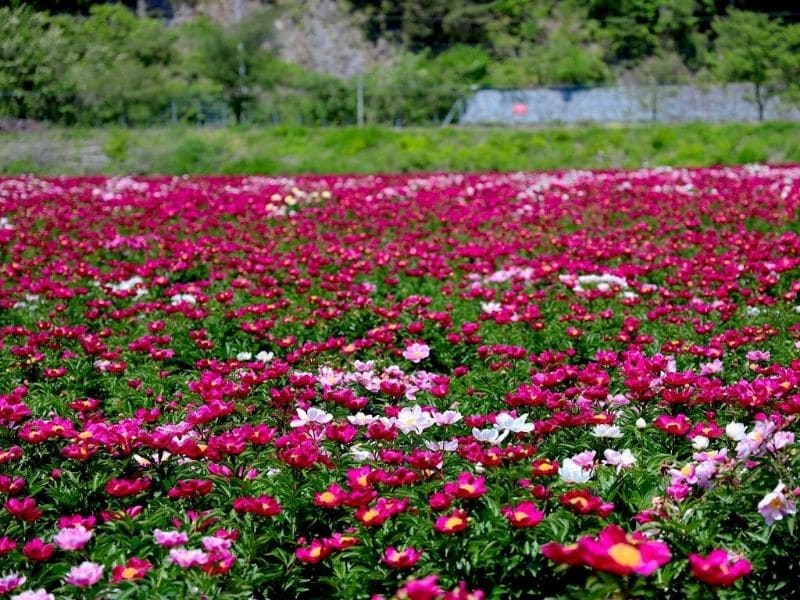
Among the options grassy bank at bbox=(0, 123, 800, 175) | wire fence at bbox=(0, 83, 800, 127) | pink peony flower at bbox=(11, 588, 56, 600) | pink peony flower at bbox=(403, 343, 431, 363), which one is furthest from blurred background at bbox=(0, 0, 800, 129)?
pink peony flower at bbox=(11, 588, 56, 600)

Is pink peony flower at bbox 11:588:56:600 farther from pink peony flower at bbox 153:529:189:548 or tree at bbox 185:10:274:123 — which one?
tree at bbox 185:10:274:123

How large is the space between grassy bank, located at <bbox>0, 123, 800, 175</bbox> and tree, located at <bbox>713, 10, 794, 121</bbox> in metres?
6.87

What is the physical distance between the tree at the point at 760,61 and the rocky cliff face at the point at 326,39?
19.0 meters

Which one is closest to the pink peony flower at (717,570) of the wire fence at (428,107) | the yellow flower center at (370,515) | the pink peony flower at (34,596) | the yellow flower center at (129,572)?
the yellow flower center at (370,515)

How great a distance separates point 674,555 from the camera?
1893 millimetres

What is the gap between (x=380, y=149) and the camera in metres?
21.7

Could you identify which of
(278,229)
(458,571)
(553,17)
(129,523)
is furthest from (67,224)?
(553,17)

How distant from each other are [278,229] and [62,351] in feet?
14.0

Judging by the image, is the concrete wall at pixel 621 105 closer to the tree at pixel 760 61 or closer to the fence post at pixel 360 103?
the tree at pixel 760 61

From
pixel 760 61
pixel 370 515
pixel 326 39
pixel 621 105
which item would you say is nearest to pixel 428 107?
pixel 621 105

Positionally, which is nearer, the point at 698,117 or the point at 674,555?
the point at 674,555

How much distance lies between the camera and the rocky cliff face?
4322cm

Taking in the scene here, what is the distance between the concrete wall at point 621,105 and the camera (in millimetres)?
29359

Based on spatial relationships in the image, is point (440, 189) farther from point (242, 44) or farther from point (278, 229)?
point (242, 44)
